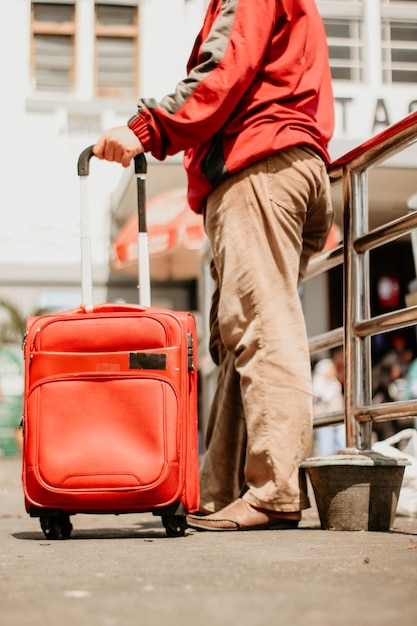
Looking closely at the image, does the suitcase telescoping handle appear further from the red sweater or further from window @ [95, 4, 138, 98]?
window @ [95, 4, 138, 98]

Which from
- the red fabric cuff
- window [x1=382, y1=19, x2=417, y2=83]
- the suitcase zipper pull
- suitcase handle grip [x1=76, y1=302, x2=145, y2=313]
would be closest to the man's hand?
the red fabric cuff

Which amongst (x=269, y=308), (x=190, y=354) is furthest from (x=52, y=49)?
(x=190, y=354)

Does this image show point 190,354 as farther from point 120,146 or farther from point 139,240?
point 120,146

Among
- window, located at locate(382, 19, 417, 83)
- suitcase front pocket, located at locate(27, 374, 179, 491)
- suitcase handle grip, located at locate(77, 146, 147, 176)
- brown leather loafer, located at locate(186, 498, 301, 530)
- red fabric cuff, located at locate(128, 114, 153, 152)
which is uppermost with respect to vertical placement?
window, located at locate(382, 19, 417, 83)

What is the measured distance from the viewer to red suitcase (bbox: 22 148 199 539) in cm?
282

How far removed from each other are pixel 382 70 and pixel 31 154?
4945 millimetres

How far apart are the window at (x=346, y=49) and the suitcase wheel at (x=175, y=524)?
41.5 feet

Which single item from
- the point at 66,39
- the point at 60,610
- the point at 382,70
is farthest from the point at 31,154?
the point at 60,610

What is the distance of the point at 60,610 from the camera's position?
157 cm

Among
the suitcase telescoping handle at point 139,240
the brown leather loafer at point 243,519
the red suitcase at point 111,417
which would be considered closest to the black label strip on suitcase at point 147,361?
the red suitcase at point 111,417

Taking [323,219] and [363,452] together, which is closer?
[363,452]

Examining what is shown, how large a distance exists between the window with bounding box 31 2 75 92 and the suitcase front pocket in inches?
495

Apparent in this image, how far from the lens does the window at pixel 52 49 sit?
14891 mm

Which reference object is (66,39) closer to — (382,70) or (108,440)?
(382,70)
